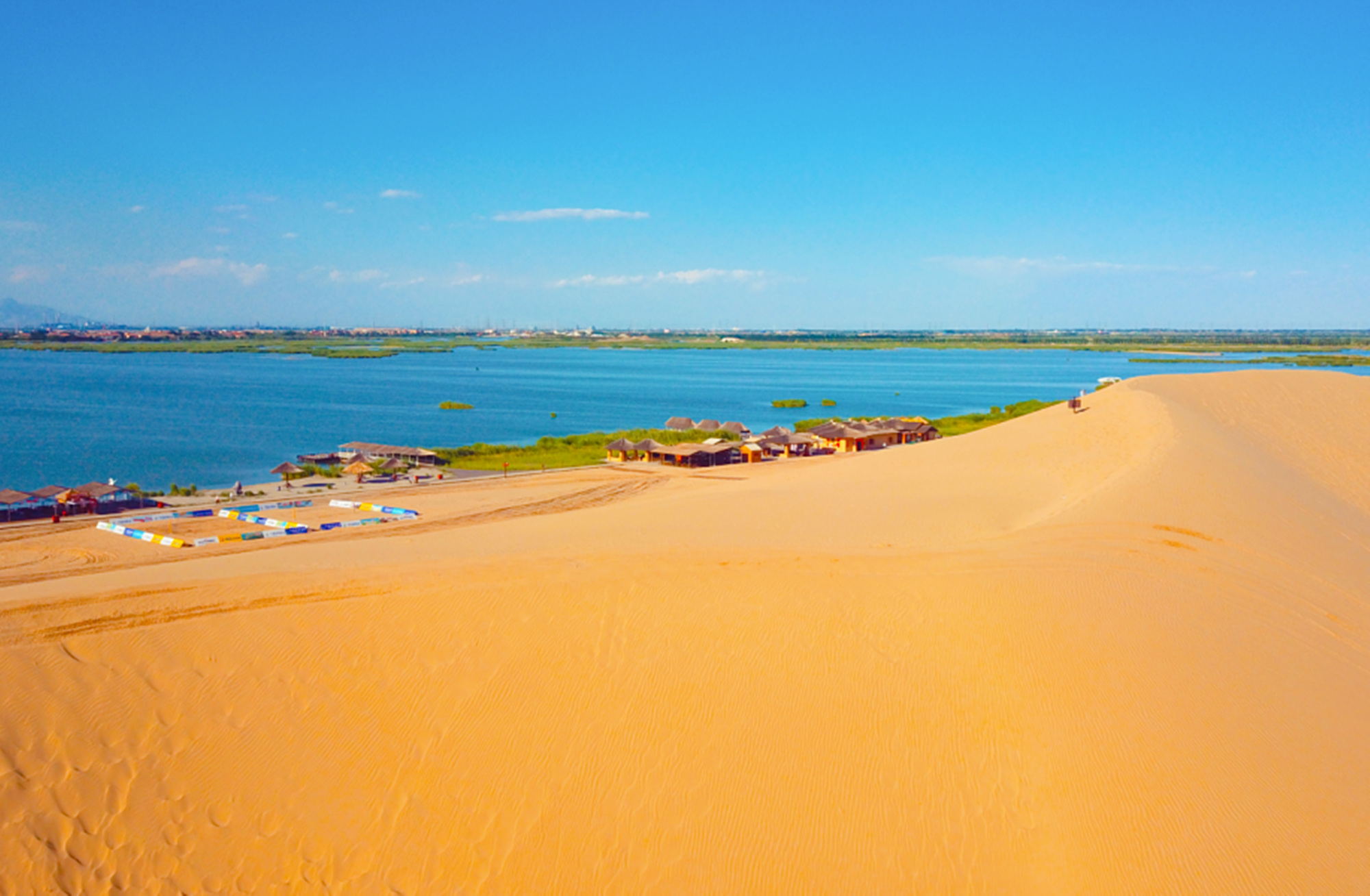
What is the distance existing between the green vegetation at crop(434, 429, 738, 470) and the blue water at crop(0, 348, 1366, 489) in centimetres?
635

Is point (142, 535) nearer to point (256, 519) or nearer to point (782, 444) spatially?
point (256, 519)

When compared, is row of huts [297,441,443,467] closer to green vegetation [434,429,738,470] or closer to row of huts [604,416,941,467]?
green vegetation [434,429,738,470]

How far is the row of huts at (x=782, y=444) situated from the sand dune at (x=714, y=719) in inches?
998

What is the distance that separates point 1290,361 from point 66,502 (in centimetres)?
14042

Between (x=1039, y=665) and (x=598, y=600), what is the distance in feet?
20.1

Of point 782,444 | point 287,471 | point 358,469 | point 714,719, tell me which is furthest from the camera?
point 782,444

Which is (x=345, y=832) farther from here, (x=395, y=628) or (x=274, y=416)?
(x=274, y=416)

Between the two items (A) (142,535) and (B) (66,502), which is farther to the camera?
(B) (66,502)

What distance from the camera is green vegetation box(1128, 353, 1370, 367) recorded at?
364 ft

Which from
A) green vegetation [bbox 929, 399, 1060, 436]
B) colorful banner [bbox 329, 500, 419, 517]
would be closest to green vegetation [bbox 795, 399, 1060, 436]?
green vegetation [bbox 929, 399, 1060, 436]

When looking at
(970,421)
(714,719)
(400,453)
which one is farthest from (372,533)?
(970,421)

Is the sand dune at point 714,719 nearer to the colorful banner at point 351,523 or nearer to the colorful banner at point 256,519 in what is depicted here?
the colorful banner at point 351,523

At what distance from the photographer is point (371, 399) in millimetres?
83250

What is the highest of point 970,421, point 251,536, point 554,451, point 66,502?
point 251,536
